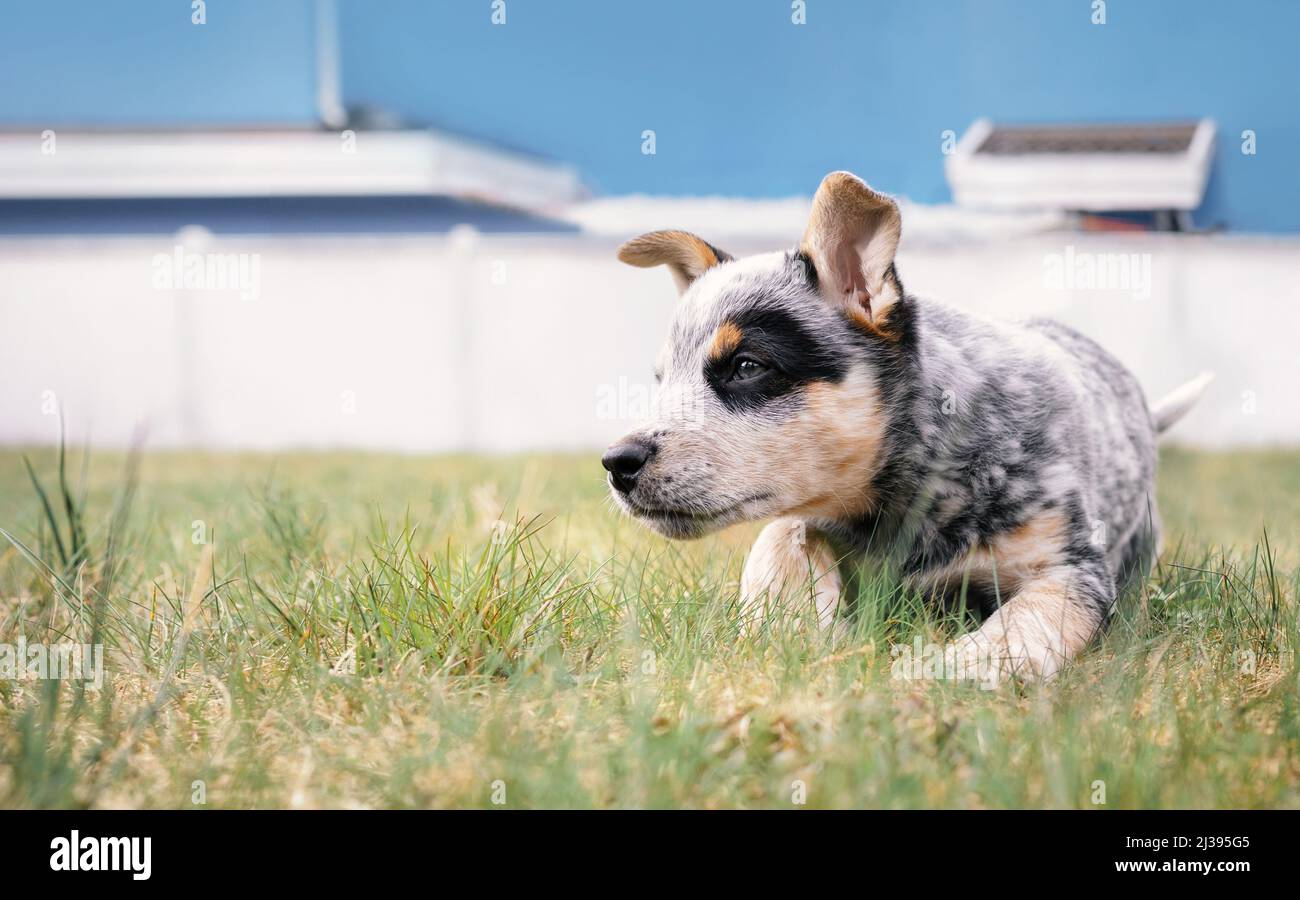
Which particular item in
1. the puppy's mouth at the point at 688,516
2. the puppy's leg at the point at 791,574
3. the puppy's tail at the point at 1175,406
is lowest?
the puppy's leg at the point at 791,574

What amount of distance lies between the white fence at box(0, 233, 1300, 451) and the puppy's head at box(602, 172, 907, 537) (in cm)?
565

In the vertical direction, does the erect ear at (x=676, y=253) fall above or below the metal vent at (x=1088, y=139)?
below

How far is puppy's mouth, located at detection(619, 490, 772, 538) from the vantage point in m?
2.65

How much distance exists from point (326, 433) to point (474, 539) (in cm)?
579

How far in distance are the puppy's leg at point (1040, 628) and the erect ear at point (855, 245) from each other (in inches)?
29.8

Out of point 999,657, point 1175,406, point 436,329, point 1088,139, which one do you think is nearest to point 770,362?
point 999,657

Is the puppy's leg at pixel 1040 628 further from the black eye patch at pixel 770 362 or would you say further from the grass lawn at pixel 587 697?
the black eye patch at pixel 770 362

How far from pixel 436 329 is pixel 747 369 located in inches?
285

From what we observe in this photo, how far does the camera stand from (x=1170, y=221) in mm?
8664

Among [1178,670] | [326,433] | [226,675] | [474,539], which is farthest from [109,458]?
[1178,670]

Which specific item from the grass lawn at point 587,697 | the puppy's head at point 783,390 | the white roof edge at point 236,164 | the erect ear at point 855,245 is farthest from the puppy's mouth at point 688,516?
the white roof edge at point 236,164

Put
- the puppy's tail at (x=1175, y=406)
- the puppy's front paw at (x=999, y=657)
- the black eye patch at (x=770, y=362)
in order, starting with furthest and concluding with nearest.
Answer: the puppy's tail at (x=1175, y=406) → the black eye patch at (x=770, y=362) → the puppy's front paw at (x=999, y=657)

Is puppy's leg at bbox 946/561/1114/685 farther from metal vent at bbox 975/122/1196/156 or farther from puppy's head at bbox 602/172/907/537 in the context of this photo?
Answer: metal vent at bbox 975/122/1196/156

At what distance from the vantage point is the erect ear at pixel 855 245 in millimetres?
2645
